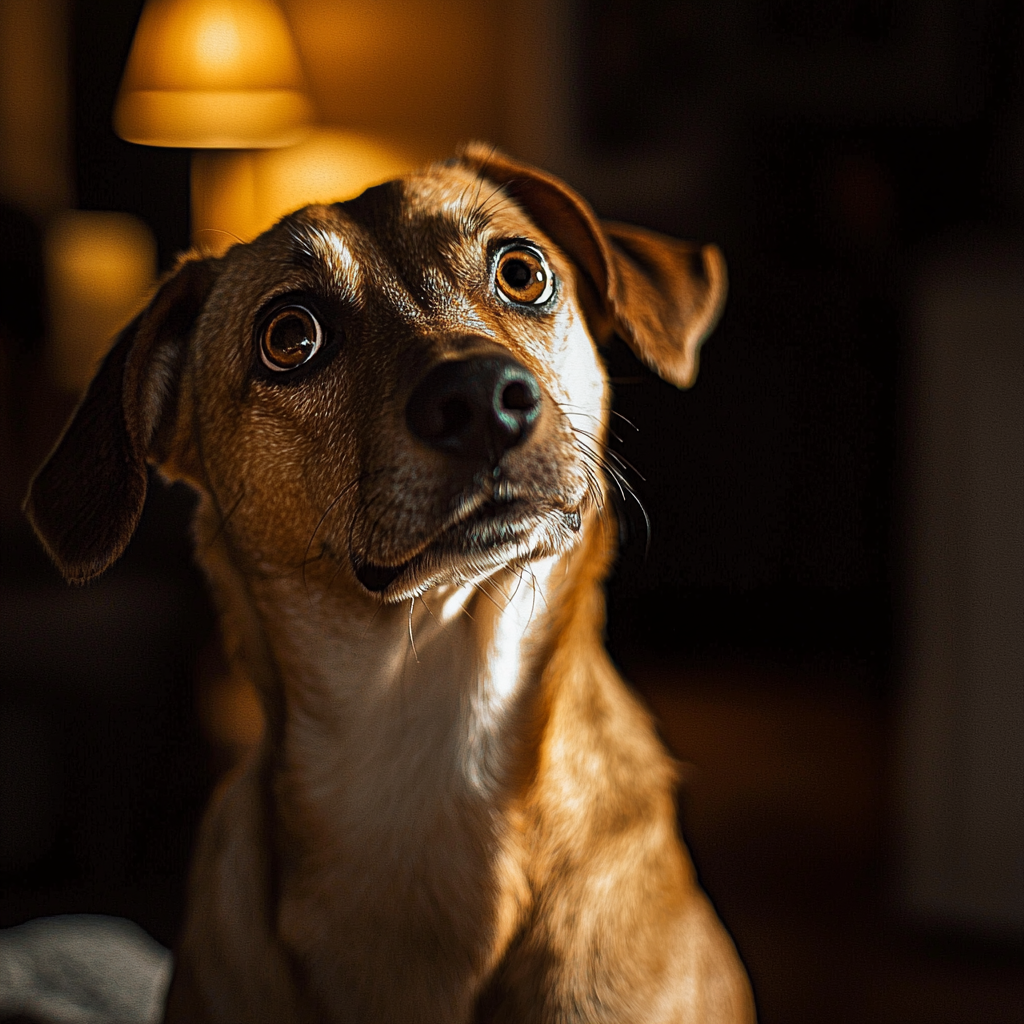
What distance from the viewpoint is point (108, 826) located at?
1.79m

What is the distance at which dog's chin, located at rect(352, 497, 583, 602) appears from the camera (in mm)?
779

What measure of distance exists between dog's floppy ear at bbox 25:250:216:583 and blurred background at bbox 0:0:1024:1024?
24cm

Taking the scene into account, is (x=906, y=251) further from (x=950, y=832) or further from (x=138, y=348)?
(x=138, y=348)

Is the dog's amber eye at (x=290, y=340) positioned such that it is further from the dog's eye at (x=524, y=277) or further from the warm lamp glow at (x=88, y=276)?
the warm lamp glow at (x=88, y=276)

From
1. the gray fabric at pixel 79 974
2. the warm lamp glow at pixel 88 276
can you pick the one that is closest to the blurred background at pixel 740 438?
the warm lamp glow at pixel 88 276

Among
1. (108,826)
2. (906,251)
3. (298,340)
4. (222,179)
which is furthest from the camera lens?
(906,251)

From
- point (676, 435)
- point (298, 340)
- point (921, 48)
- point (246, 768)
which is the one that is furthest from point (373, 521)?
point (921, 48)

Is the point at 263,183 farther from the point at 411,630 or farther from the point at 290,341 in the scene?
the point at 411,630

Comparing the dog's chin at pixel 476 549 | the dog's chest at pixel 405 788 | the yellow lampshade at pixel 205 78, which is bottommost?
the dog's chest at pixel 405 788

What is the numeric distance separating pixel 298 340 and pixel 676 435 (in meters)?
2.20

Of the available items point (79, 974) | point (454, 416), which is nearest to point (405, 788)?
point (454, 416)

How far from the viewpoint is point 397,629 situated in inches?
36.5

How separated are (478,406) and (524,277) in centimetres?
28

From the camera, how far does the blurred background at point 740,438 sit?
1776 millimetres
